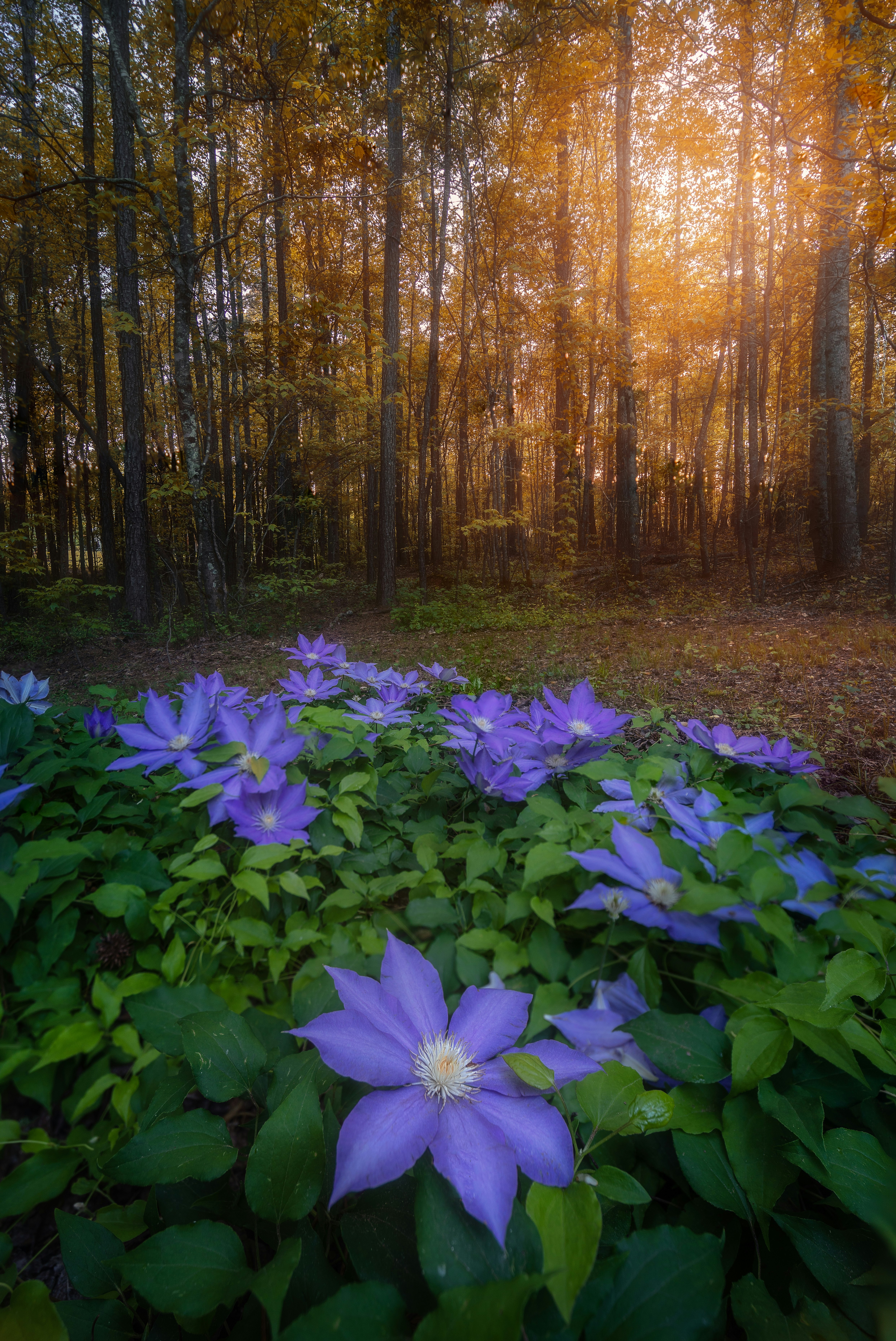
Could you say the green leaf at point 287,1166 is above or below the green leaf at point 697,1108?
above

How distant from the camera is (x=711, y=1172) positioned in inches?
19.0

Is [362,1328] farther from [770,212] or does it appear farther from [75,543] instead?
[75,543]

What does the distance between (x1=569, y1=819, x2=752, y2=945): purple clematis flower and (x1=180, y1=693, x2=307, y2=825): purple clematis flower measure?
0.46 m

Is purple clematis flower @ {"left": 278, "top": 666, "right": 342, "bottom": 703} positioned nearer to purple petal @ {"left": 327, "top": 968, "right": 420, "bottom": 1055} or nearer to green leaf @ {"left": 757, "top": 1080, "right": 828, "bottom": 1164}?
purple petal @ {"left": 327, "top": 968, "right": 420, "bottom": 1055}

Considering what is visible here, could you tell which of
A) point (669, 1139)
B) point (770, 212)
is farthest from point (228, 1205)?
point (770, 212)

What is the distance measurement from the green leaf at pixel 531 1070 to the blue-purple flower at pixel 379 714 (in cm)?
79

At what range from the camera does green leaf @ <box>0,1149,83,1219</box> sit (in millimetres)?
591

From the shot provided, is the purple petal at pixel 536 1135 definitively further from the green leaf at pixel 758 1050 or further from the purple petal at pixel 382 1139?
the green leaf at pixel 758 1050

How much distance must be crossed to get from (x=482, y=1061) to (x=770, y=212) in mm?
10542

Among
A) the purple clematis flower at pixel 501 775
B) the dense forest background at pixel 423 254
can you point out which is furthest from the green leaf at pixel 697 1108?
the dense forest background at pixel 423 254

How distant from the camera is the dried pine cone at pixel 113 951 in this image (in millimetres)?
770

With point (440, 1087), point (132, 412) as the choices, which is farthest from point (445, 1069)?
point (132, 412)

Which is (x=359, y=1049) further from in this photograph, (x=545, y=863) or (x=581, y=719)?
(x=581, y=719)

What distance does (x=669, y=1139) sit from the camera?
0.53 m
